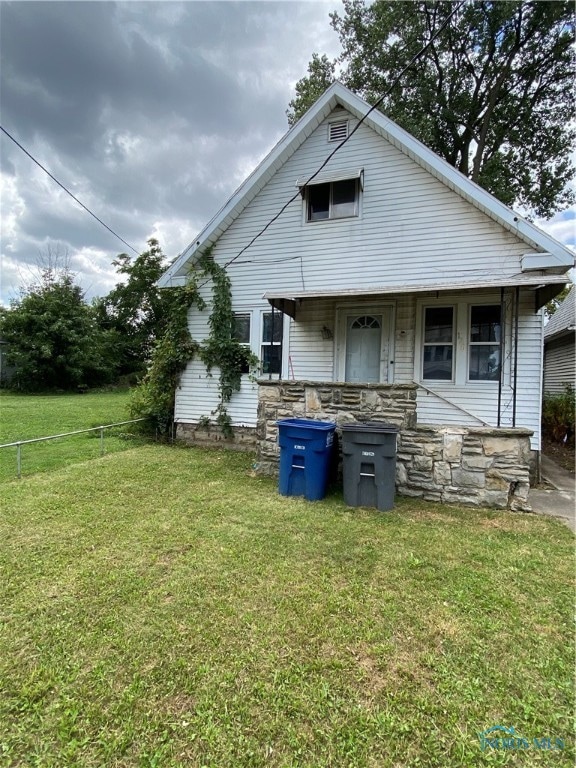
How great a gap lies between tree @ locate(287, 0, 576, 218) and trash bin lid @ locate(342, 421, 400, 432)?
12.2 meters

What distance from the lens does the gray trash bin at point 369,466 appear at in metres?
4.53

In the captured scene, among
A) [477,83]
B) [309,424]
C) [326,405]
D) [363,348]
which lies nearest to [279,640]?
[309,424]

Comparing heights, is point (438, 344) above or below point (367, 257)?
below

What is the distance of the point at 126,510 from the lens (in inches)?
173

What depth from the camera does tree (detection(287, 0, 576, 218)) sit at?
12.0 meters

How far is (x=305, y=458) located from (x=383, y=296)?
3.77m

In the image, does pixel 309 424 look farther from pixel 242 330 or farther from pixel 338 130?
pixel 338 130

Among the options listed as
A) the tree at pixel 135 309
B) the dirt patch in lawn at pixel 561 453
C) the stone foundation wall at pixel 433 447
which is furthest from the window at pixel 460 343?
the tree at pixel 135 309

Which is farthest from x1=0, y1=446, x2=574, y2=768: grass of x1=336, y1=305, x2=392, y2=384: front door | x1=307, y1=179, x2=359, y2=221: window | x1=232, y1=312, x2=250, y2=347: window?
x1=307, y1=179, x2=359, y2=221: window

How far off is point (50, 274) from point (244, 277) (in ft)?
72.5

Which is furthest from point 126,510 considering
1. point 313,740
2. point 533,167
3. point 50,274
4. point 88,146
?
point 50,274

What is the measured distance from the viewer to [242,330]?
8164 mm

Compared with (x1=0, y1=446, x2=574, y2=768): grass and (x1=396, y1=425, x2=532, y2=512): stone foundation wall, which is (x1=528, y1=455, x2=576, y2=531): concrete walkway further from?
(x1=0, y1=446, x2=574, y2=768): grass

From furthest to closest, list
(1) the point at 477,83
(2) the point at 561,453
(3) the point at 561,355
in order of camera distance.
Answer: (1) the point at 477,83 → (3) the point at 561,355 → (2) the point at 561,453
